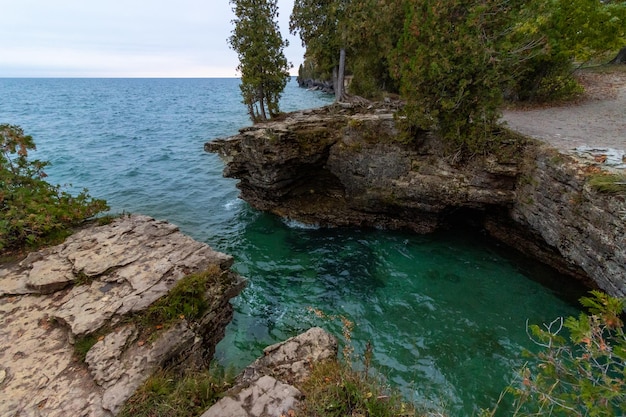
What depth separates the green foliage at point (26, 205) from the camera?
8258 mm

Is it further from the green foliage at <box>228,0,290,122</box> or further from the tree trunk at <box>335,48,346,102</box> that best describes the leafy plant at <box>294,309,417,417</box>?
the tree trunk at <box>335,48,346,102</box>

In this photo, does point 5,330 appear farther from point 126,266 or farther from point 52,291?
point 126,266

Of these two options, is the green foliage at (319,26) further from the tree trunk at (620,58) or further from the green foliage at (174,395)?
the tree trunk at (620,58)

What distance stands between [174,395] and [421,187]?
481 inches

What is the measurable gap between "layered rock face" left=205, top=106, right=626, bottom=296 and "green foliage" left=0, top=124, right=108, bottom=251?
8.75 metres

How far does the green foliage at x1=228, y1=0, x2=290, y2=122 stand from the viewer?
61.9 feet

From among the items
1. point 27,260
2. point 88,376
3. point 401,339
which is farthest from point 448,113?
point 27,260

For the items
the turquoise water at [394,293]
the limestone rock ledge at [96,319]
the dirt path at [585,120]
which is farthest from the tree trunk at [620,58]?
the limestone rock ledge at [96,319]

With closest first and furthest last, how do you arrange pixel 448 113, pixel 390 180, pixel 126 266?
pixel 126 266, pixel 448 113, pixel 390 180

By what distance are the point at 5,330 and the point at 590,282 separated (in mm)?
17486

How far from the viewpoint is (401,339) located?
Result: 32.2ft

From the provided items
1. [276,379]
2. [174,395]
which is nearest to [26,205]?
[174,395]

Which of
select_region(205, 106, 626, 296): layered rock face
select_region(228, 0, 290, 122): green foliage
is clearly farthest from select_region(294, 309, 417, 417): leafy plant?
select_region(228, 0, 290, 122): green foliage

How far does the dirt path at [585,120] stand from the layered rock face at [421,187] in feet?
5.25
